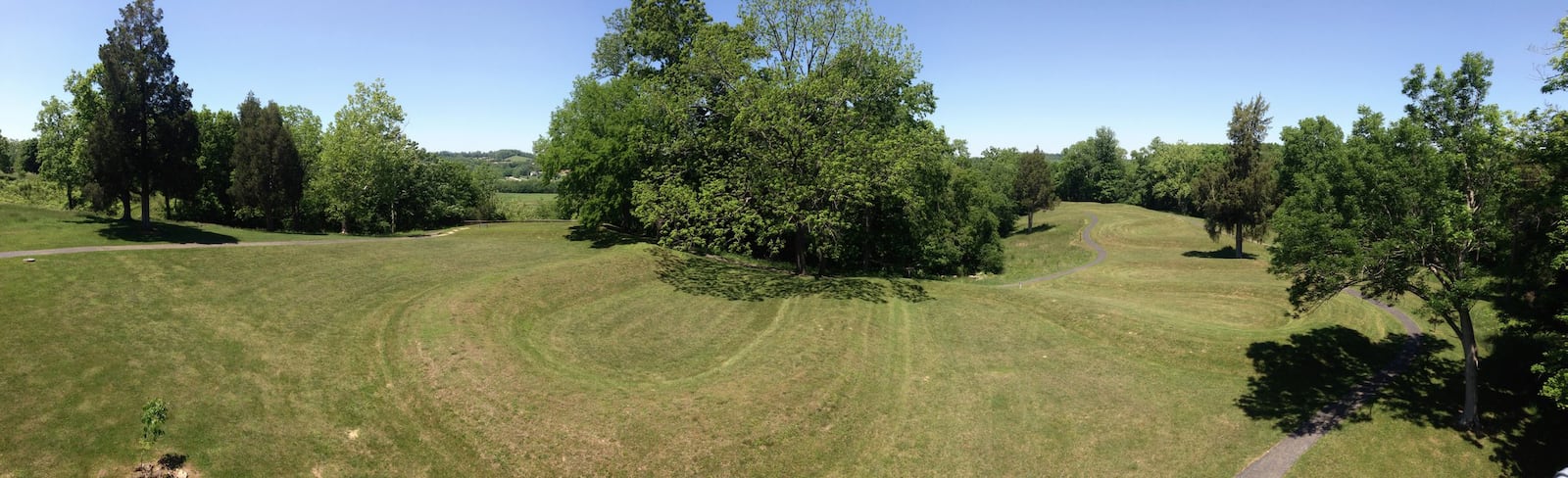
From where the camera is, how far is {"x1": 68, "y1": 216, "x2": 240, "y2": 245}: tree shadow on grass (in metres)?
30.7

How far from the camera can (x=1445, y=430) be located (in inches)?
789

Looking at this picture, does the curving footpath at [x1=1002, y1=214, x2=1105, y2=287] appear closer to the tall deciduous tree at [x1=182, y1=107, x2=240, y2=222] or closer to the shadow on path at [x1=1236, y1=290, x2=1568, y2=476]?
the shadow on path at [x1=1236, y1=290, x2=1568, y2=476]

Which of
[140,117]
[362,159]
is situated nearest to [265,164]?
[362,159]

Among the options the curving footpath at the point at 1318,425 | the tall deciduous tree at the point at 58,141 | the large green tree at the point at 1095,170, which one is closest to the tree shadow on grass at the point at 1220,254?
the curving footpath at the point at 1318,425

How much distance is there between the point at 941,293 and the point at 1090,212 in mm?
86775

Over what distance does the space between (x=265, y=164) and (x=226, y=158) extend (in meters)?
11.3

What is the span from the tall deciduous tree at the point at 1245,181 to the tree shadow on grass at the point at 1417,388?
113 ft

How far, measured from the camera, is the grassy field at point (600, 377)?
634 inches

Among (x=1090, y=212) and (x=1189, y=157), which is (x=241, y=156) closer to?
(x=1090, y=212)

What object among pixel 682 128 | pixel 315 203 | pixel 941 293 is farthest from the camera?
pixel 315 203

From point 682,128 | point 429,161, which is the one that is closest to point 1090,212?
point 682,128

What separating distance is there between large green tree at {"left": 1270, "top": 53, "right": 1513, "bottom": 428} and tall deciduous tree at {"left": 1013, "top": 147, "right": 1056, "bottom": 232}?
7405 centimetres

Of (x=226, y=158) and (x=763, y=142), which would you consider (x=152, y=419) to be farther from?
(x=226, y=158)

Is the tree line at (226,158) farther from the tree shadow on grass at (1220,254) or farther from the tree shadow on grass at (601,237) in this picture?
Result: the tree shadow on grass at (1220,254)
